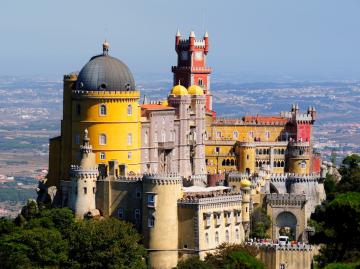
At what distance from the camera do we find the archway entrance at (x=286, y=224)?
383ft

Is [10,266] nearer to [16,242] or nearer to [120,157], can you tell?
[16,242]

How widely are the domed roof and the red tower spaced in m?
24.7

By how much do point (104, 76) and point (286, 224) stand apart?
64.5ft

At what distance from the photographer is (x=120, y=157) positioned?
118562mm

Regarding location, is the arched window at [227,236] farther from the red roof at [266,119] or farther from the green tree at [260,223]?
the red roof at [266,119]

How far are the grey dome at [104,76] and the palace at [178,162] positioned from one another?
8 cm

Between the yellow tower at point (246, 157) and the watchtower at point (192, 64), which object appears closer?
the yellow tower at point (246, 157)

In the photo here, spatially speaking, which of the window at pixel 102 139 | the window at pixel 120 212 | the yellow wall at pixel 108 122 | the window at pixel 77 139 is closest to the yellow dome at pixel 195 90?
the yellow wall at pixel 108 122

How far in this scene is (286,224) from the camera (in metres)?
118

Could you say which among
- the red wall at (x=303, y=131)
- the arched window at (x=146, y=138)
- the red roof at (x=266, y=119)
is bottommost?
the arched window at (x=146, y=138)

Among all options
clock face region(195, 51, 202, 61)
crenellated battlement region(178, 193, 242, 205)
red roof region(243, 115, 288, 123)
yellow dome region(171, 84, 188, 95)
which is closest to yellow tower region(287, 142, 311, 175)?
red roof region(243, 115, 288, 123)

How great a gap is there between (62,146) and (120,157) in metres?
5.99

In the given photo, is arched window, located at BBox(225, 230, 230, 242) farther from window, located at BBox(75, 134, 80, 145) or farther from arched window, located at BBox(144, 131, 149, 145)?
window, located at BBox(75, 134, 80, 145)

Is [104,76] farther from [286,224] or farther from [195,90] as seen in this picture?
[286,224]
